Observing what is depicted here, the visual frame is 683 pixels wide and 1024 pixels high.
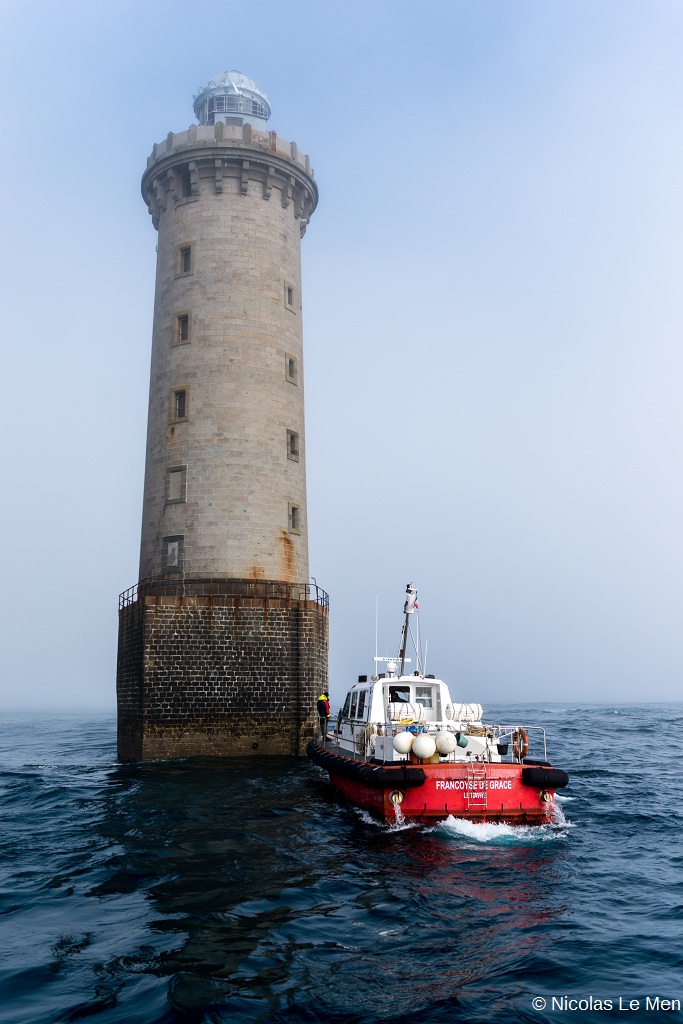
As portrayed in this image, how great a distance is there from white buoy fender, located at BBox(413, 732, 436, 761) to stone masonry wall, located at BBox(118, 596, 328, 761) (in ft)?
39.5

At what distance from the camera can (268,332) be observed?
33.8 m

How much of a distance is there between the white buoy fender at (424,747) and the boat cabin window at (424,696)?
465 cm

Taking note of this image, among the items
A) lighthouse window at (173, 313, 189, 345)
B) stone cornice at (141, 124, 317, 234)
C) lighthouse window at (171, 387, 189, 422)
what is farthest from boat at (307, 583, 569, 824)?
stone cornice at (141, 124, 317, 234)

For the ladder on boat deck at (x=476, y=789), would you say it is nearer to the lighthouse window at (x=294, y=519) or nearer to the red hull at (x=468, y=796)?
the red hull at (x=468, y=796)

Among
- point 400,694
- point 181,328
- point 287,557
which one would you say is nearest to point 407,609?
point 400,694

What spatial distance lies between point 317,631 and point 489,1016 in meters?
22.3

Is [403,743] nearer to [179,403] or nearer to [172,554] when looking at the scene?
[172,554]

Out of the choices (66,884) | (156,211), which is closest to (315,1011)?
(66,884)

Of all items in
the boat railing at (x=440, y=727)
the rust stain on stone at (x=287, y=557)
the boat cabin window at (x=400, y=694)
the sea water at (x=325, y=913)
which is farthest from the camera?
the rust stain on stone at (x=287, y=557)

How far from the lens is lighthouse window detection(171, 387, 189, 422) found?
32.8 metres

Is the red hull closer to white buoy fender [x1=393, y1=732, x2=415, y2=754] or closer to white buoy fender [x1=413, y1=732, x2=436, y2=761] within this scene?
white buoy fender [x1=413, y1=732, x2=436, y2=761]

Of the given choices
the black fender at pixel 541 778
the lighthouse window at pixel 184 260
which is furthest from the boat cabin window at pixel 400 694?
the lighthouse window at pixel 184 260

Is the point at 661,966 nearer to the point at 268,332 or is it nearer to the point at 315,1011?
the point at 315,1011

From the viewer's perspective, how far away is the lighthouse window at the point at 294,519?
33312mm
